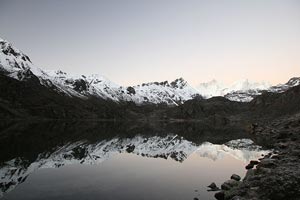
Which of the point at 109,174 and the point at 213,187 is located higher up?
the point at 213,187

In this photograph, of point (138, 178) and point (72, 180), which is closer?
point (72, 180)

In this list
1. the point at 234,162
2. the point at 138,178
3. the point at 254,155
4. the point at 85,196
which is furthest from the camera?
the point at 254,155

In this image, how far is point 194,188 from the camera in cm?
3653

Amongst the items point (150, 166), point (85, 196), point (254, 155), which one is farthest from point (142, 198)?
point (254, 155)

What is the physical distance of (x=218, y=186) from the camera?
3750 cm

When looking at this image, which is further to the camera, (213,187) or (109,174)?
(109,174)

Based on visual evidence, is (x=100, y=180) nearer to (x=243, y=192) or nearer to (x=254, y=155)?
(x=243, y=192)

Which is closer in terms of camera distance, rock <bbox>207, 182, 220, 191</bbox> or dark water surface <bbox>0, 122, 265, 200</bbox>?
dark water surface <bbox>0, 122, 265, 200</bbox>

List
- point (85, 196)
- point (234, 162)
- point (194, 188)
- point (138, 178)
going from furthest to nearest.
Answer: point (234, 162) < point (138, 178) < point (194, 188) < point (85, 196)

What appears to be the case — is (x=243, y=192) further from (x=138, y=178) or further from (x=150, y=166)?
(x=150, y=166)

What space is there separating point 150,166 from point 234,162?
16.0m

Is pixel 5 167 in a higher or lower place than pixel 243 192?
lower

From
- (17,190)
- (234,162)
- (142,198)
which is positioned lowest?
(17,190)

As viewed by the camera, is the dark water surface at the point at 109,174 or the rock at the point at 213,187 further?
the rock at the point at 213,187
